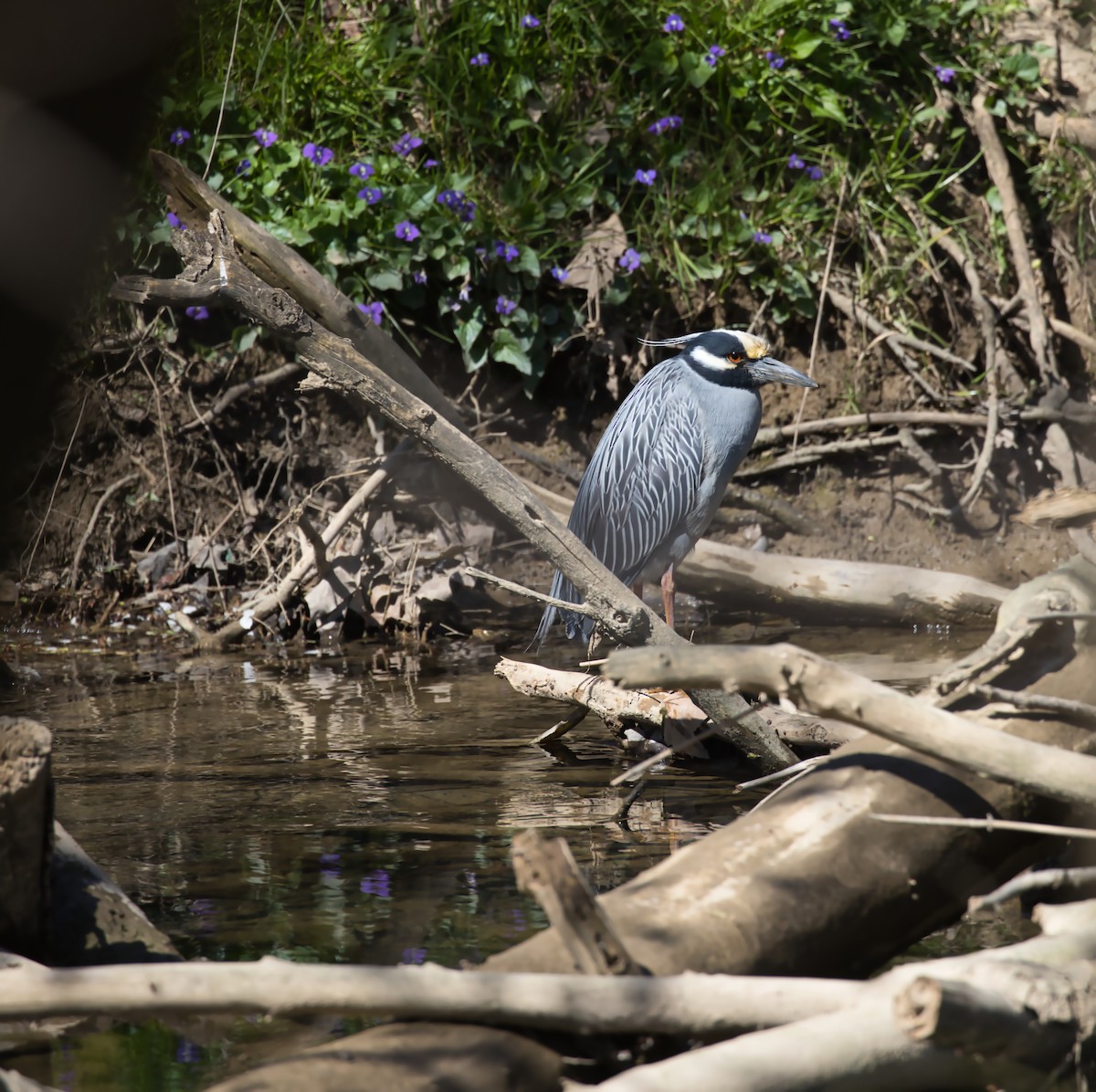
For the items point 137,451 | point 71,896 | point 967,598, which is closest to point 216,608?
point 137,451

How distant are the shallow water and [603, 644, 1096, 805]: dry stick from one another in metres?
0.84

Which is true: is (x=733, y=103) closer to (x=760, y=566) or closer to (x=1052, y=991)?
(x=760, y=566)

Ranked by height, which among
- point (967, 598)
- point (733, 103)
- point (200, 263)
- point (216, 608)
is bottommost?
point (216, 608)

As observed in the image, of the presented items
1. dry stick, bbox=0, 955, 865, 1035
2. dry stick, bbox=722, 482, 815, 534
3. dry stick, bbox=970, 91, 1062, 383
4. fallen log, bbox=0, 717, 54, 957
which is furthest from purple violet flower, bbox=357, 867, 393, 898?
dry stick, bbox=970, 91, 1062, 383

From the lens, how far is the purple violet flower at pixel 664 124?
20.3ft

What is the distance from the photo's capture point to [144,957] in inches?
85.5

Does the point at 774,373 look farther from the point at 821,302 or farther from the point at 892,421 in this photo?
the point at 821,302

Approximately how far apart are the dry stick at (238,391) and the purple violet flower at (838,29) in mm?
3056

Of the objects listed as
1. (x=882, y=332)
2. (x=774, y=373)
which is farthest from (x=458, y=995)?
(x=882, y=332)

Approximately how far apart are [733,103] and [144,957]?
5354 millimetres

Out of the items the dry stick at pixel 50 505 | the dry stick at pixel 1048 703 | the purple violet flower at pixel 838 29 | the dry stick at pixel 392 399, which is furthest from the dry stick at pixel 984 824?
the purple violet flower at pixel 838 29

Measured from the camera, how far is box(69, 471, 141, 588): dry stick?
5.86m

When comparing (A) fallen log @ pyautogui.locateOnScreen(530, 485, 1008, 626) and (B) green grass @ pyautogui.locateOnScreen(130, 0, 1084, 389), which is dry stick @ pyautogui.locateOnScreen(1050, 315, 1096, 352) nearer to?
(B) green grass @ pyautogui.locateOnScreen(130, 0, 1084, 389)

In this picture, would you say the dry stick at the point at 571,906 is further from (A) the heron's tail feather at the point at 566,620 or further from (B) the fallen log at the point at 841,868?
(A) the heron's tail feather at the point at 566,620
